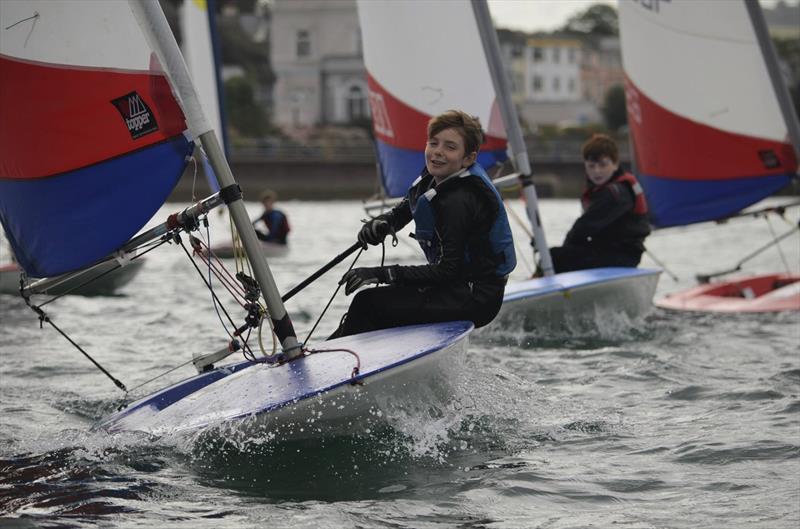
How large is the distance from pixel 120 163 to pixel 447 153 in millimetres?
1330

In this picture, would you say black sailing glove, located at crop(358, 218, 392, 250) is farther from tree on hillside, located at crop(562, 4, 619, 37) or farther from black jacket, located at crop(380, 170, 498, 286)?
tree on hillside, located at crop(562, 4, 619, 37)

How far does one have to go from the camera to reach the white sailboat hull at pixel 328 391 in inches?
180

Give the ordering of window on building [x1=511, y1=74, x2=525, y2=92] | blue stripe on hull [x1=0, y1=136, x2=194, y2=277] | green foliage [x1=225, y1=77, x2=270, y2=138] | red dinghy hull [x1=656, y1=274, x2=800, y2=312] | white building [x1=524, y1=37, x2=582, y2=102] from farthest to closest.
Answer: white building [x1=524, y1=37, x2=582, y2=102] < window on building [x1=511, y1=74, x2=525, y2=92] < green foliage [x1=225, y1=77, x2=270, y2=138] < red dinghy hull [x1=656, y1=274, x2=800, y2=312] < blue stripe on hull [x1=0, y1=136, x2=194, y2=277]

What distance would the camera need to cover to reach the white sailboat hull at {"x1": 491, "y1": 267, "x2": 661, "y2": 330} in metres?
8.17

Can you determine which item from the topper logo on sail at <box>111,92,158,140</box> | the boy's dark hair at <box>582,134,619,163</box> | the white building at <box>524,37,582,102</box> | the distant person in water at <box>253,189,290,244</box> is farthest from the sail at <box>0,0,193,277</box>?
the white building at <box>524,37,582,102</box>

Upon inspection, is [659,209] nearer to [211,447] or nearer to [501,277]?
[501,277]

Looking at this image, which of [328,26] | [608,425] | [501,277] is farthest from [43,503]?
[328,26]

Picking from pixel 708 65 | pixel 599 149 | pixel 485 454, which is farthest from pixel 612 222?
pixel 485 454

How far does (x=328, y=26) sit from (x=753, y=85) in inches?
2462

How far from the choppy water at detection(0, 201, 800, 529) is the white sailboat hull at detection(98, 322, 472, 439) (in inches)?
3.0

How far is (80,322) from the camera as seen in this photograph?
398 inches

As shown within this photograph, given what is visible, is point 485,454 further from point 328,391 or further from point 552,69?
point 552,69

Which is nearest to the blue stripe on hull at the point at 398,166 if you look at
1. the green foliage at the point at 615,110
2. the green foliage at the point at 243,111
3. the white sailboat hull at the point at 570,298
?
the white sailboat hull at the point at 570,298

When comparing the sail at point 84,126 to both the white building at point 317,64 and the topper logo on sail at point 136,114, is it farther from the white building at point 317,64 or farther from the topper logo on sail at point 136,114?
the white building at point 317,64
